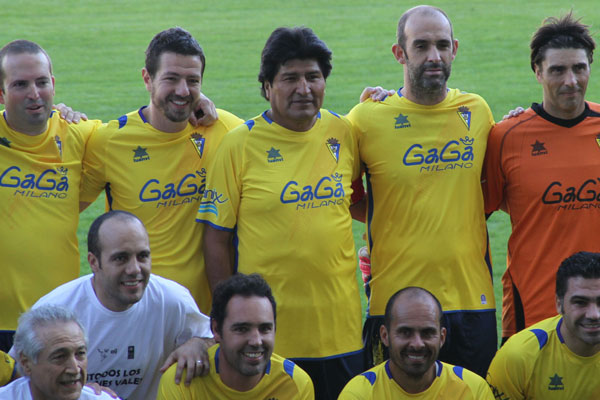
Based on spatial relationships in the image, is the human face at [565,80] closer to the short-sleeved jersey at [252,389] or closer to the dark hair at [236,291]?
the dark hair at [236,291]

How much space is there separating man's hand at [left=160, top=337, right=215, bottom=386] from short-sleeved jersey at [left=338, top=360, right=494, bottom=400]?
74cm

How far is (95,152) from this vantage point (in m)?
5.91

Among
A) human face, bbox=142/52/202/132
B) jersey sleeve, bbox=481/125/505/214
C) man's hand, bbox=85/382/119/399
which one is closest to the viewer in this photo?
man's hand, bbox=85/382/119/399

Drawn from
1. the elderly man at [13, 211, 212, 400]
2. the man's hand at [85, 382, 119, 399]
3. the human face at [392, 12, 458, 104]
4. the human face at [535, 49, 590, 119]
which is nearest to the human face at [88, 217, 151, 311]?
the elderly man at [13, 211, 212, 400]

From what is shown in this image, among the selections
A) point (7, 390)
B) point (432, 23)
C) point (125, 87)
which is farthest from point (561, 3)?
point (7, 390)

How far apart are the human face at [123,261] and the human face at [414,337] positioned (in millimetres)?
1353

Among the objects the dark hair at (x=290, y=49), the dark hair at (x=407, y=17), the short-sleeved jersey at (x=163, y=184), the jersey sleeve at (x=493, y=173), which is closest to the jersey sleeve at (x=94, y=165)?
the short-sleeved jersey at (x=163, y=184)

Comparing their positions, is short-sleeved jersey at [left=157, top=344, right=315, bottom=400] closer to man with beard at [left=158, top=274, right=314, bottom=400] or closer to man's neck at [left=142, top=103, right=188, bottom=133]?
man with beard at [left=158, top=274, right=314, bottom=400]

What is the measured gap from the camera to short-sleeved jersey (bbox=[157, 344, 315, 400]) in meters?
5.05

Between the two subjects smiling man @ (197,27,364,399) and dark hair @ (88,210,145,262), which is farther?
smiling man @ (197,27,364,399)

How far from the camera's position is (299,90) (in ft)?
18.0

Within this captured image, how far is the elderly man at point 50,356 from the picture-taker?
4.65m

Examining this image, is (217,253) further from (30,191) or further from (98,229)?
(30,191)

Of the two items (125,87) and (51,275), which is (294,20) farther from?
(51,275)
